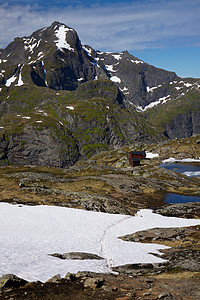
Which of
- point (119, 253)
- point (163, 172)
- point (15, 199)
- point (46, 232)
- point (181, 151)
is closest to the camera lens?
point (119, 253)

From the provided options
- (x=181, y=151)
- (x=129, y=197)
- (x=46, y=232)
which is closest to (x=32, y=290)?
(x=46, y=232)

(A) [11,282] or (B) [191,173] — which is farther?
(B) [191,173]

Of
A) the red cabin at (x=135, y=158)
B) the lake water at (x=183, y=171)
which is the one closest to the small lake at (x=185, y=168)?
the lake water at (x=183, y=171)

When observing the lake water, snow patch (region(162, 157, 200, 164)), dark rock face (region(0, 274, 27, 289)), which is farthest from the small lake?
dark rock face (region(0, 274, 27, 289))

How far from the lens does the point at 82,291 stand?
16.0 metres

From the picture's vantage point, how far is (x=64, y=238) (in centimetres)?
3155

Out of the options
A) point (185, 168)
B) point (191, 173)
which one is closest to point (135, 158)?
Result: point (185, 168)

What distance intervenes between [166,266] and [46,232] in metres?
17.3

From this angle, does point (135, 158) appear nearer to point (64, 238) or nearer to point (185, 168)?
point (185, 168)

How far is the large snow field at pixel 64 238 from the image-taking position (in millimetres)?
21594

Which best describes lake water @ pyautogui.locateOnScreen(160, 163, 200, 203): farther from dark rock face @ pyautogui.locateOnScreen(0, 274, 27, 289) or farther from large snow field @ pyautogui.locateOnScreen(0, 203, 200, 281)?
dark rock face @ pyautogui.locateOnScreen(0, 274, 27, 289)

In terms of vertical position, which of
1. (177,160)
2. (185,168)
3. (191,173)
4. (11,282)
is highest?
Result: (11,282)

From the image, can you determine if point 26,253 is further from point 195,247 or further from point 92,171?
point 92,171

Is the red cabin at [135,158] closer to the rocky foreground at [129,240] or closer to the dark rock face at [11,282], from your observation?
the rocky foreground at [129,240]
